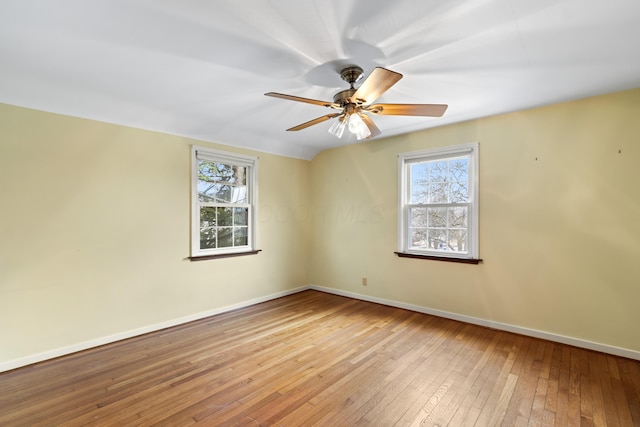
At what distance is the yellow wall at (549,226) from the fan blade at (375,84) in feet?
6.62

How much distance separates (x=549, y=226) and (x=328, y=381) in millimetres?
2724

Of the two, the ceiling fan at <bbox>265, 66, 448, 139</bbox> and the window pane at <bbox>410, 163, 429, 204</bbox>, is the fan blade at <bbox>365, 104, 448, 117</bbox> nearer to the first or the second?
the ceiling fan at <bbox>265, 66, 448, 139</bbox>

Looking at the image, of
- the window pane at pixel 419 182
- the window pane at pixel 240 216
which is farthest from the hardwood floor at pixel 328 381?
the window pane at pixel 419 182

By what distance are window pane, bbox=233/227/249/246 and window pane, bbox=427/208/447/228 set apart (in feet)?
8.70

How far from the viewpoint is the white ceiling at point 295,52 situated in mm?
1599

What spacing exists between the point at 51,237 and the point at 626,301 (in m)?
5.40

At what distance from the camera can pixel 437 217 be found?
3807mm

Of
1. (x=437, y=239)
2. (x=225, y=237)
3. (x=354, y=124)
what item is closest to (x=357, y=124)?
(x=354, y=124)

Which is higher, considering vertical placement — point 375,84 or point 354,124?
point 375,84

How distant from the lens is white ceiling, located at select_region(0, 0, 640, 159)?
1.60 m

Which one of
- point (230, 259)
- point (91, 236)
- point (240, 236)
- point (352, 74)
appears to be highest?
point (352, 74)

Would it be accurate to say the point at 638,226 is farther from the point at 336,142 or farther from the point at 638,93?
the point at 336,142

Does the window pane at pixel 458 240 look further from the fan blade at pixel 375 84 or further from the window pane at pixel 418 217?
the fan blade at pixel 375 84

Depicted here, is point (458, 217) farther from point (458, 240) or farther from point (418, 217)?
point (418, 217)
